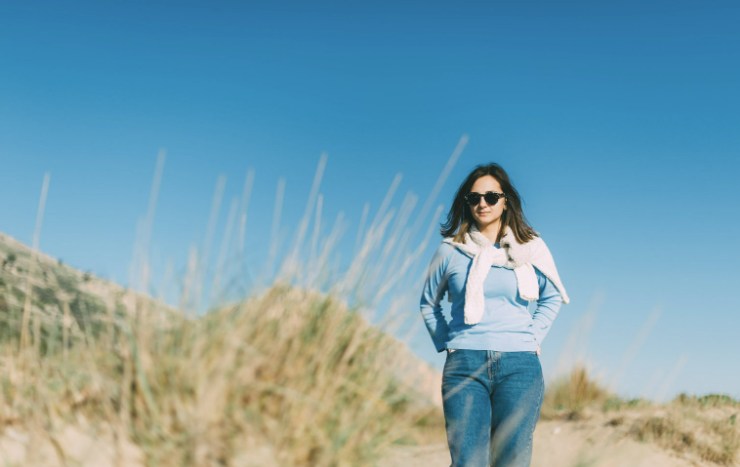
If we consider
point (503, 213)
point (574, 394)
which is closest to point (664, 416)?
point (574, 394)

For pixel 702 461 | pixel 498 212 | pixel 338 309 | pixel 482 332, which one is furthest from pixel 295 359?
pixel 702 461

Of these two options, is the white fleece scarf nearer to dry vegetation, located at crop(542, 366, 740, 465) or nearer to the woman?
the woman

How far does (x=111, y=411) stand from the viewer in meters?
2.00

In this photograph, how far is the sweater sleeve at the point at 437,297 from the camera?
312 centimetres

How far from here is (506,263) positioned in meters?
3.16

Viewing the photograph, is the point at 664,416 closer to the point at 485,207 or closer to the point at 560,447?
the point at 560,447

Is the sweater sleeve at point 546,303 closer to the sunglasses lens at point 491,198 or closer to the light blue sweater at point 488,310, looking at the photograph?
the light blue sweater at point 488,310

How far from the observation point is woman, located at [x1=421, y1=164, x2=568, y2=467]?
2.74m

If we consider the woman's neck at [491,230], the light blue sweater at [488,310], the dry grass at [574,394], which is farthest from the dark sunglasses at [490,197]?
the dry grass at [574,394]

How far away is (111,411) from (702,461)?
6605 mm

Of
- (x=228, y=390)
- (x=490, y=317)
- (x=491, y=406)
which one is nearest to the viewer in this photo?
(x=228, y=390)

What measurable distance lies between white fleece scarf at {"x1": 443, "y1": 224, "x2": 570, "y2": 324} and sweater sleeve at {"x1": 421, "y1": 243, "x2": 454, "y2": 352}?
0.11 meters

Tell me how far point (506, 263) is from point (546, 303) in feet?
1.38

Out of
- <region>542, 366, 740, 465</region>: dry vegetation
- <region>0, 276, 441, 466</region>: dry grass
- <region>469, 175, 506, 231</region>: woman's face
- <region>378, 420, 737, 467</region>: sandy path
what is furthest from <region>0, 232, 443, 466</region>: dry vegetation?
<region>542, 366, 740, 465</region>: dry vegetation
